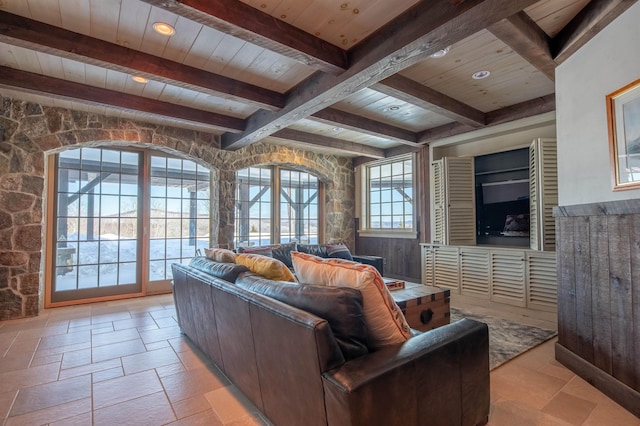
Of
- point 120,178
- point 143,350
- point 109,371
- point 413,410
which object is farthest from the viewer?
point 120,178

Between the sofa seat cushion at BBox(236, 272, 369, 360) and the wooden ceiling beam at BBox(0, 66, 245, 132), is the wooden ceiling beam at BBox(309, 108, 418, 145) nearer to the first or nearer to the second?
the wooden ceiling beam at BBox(0, 66, 245, 132)

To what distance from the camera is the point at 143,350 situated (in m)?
2.84

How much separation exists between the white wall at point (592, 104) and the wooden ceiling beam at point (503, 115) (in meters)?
1.36

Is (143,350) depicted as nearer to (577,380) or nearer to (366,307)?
(366,307)

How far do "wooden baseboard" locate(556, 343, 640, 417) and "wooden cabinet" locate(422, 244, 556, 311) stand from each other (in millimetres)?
1415

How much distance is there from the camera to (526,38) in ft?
7.48

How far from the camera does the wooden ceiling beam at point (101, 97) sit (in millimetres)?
2990

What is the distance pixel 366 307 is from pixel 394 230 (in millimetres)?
4701

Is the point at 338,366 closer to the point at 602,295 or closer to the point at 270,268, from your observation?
the point at 270,268


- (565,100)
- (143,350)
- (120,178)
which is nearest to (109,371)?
Answer: (143,350)

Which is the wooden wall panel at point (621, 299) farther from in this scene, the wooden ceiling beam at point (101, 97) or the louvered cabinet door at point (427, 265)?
the wooden ceiling beam at point (101, 97)

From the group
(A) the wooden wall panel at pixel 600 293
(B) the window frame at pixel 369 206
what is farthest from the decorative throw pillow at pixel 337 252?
(A) the wooden wall panel at pixel 600 293

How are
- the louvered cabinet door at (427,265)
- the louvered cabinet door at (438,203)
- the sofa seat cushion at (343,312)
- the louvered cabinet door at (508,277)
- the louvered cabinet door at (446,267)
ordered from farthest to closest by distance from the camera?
the louvered cabinet door at (427,265) → the louvered cabinet door at (438,203) → the louvered cabinet door at (446,267) → the louvered cabinet door at (508,277) → the sofa seat cushion at (343,312)

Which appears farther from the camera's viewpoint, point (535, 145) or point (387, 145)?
point (387, 145)
